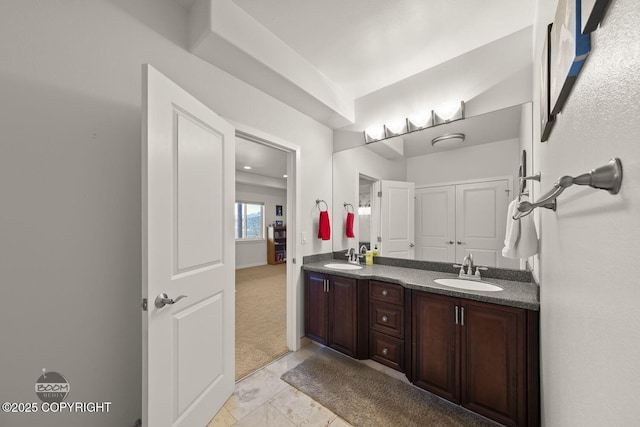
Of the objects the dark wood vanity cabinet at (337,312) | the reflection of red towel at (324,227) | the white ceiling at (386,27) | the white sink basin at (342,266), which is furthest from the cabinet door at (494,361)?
the white ceiling at (386,27)

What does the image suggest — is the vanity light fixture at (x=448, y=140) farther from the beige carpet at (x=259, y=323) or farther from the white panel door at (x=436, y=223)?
the beige carpet at (x=259, y=323)

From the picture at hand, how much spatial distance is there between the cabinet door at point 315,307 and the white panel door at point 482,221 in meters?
1.21

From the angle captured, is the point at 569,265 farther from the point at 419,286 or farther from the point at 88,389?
the point at 88,389

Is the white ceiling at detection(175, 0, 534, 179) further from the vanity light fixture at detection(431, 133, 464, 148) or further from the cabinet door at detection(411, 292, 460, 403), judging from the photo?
the cabinet door at detection(411, 292, 460, 403)

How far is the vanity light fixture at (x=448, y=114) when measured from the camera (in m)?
1.99

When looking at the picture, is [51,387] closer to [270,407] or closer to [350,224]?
[270,407]

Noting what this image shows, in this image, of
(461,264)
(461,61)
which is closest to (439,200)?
(461,264)

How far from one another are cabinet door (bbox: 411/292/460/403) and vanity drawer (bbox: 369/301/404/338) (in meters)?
0.13

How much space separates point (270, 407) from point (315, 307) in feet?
2.87

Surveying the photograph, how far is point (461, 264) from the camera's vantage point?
2.02 meters

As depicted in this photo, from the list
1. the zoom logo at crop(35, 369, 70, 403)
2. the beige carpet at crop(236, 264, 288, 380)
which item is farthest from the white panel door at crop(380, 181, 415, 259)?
the zoom logo at crop(35, 369, 70, 403)

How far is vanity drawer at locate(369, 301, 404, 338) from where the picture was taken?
1857 millimetres

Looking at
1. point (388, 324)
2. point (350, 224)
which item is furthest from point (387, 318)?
point (350, 224)

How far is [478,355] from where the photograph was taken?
1.47m
